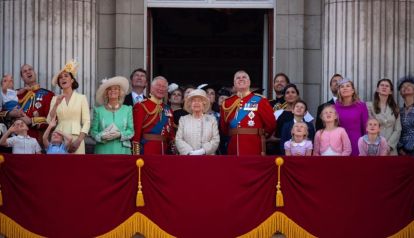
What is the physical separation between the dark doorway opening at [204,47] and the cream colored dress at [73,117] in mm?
8436

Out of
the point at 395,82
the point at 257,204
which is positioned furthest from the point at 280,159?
the point at 395,82

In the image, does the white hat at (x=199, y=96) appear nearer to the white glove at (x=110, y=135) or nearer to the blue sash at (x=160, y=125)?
the blue sash at (x=160, y=125)

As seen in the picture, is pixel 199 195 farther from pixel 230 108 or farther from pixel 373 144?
pixel 373 144

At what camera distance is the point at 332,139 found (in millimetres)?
18141

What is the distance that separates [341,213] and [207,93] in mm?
3311

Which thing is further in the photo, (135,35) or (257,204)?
(135,35)

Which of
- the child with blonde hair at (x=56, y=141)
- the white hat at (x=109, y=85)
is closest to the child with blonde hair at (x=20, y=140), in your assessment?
the child with blonde hair at (x=56, y=141)

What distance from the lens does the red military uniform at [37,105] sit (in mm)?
18797

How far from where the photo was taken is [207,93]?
19891mm

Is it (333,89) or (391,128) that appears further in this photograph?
(333,89)

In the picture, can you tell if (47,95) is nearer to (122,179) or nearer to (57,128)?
(57,128)

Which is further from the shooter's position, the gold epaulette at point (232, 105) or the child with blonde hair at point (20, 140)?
the gold epaulette at point (232, 105)

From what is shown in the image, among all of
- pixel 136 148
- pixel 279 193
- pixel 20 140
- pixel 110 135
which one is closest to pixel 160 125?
pixel 136 148

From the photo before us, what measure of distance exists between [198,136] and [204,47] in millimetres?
11134
